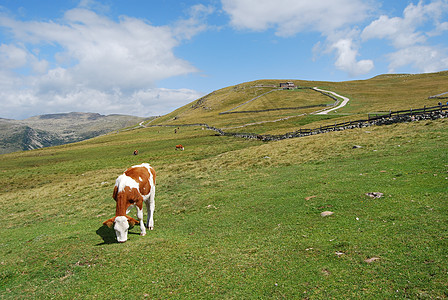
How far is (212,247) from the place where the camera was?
12172mm

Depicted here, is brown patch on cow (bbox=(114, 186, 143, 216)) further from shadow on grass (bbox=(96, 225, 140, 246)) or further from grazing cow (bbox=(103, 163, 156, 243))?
shadow on grass (bbox=(96, 225, 140, 246))

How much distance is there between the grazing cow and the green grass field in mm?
837

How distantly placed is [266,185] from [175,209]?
319 inches

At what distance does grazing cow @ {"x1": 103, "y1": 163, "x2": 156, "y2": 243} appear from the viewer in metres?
12.9

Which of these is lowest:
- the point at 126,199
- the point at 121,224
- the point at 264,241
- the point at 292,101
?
the point at 264,241

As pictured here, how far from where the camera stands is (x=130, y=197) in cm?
1387

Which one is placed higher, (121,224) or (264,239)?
→ (121,224)

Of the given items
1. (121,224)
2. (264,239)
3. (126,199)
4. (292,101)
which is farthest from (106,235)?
(292,101)

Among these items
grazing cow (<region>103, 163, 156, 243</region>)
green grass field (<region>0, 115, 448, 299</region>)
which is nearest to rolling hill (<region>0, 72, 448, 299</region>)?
green grass field (<region>0, 115, 448, 299</region>)

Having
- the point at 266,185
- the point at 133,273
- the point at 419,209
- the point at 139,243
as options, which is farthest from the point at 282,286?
the point at 266,185

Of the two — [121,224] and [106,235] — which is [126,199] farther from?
[106,235]

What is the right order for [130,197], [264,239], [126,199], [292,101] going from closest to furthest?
[264,239] → [126,199] → [130,197] → [292,101]

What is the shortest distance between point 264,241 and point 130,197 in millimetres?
7415

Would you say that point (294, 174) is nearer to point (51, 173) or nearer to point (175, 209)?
point (175, 209)
